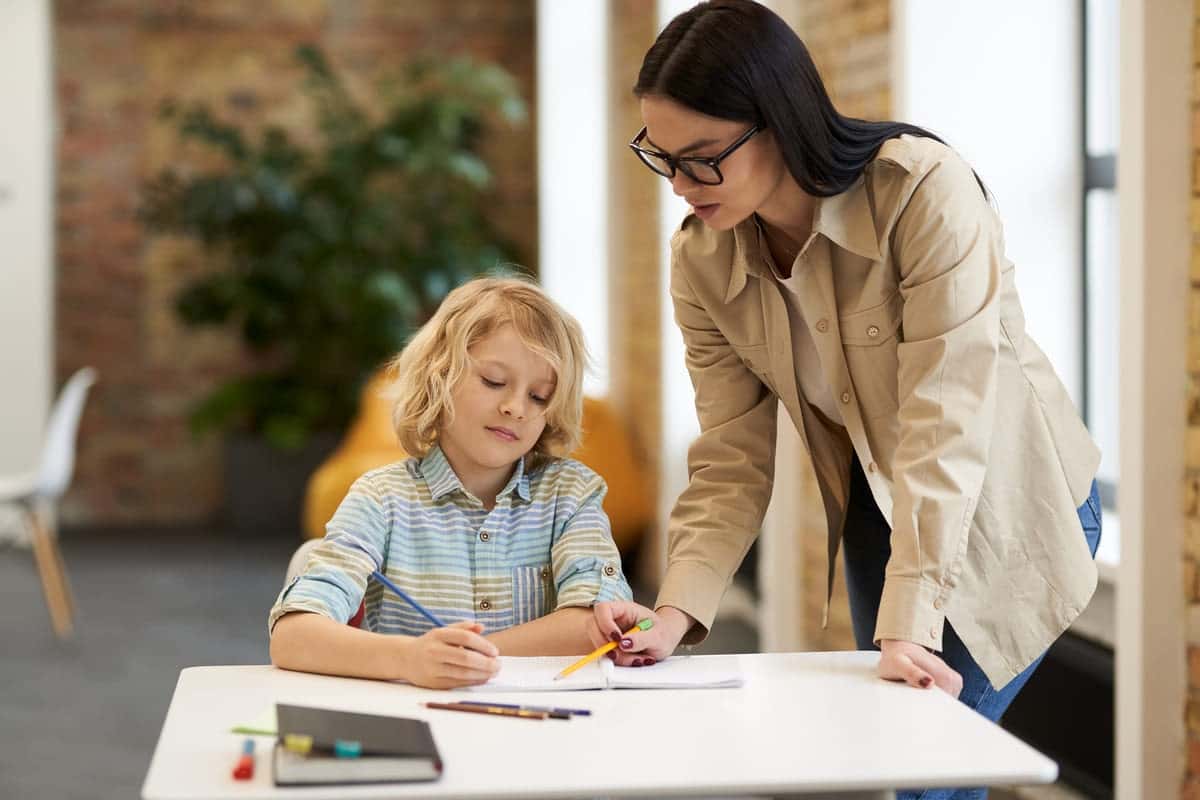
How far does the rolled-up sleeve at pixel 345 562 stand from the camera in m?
1.65

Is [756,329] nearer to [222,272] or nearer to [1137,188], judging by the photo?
[1137,188]

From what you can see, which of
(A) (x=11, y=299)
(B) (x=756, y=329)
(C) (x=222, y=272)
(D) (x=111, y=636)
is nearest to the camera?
(B) (x=756, y=329)

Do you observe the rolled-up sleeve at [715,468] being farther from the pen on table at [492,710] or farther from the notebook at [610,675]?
the pen on table at [492,710]

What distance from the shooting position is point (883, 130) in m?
1.71

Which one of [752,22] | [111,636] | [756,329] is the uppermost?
[752,22]

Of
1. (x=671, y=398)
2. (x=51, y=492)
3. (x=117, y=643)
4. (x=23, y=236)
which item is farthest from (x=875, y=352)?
(x=23, y=236)

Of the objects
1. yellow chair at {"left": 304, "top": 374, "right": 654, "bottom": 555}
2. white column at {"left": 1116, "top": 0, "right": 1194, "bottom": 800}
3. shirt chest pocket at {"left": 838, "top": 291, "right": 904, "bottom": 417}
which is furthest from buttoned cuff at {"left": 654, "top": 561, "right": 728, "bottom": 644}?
yellow chair at {"left": 304, "top": 374, "right": 654, "bottom": 555}

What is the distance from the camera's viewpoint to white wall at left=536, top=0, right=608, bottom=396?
6.93 meters

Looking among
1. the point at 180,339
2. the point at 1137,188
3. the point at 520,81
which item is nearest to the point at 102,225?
the point at 180,339

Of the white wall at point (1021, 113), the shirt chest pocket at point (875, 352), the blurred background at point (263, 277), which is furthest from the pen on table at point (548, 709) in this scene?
the blurred background at point (263, 277)

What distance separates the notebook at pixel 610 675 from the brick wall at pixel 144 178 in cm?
648

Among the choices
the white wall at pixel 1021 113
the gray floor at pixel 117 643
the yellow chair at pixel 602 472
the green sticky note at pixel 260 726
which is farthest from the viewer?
the yellow chair at pixel 602 472

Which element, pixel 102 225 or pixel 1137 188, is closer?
pixel 1137 188

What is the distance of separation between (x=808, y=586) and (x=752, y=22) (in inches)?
112
